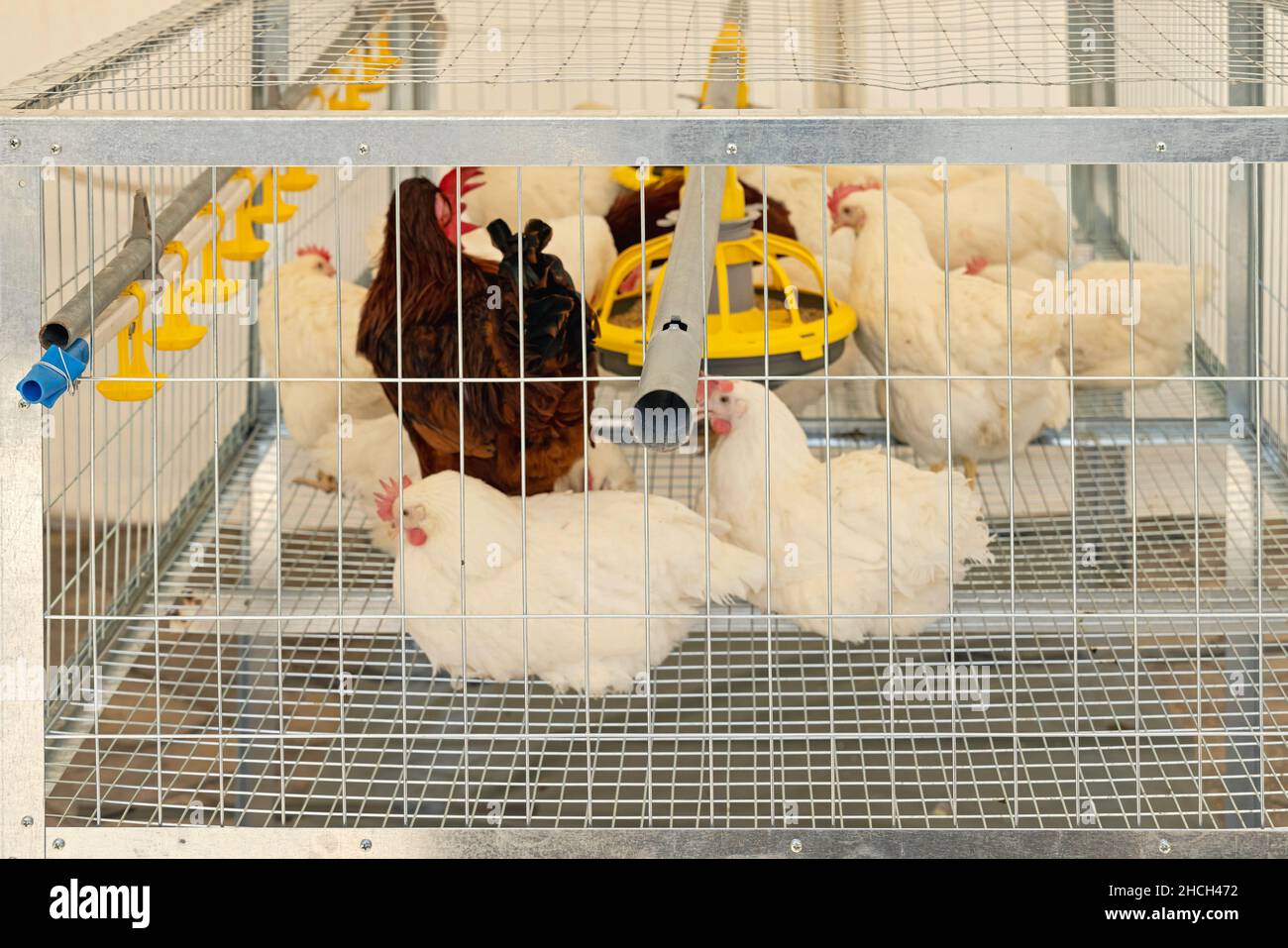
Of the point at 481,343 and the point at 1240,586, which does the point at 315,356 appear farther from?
the point at 1240,586

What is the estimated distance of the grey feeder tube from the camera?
120cm

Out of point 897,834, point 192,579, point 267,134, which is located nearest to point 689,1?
point 192,579

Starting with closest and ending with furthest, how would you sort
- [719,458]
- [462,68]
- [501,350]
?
[462,68]
[501,350]
[719,458]

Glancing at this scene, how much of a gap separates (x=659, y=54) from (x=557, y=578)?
3.53 ft

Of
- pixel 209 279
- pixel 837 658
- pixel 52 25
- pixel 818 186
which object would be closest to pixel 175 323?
pixel 209 279

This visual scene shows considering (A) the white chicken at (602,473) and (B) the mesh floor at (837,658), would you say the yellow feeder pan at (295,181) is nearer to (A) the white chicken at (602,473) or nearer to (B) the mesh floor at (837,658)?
(B) the mesh floor at (837,658)

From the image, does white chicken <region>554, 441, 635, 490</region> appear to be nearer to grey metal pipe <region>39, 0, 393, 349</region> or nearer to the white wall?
grey metal pipe <region>39, 0, 393, 349</region>

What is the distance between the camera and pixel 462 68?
1.83 meters

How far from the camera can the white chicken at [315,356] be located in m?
2.57

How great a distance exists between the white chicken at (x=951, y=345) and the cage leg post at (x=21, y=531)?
1.42 metres

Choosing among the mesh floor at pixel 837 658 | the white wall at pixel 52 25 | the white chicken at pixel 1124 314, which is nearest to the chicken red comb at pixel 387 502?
the mesh floor at pixel 837 658

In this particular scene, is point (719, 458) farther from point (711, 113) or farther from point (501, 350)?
point (711, 113)

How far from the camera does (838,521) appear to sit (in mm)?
2098

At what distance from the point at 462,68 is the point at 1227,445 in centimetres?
165
